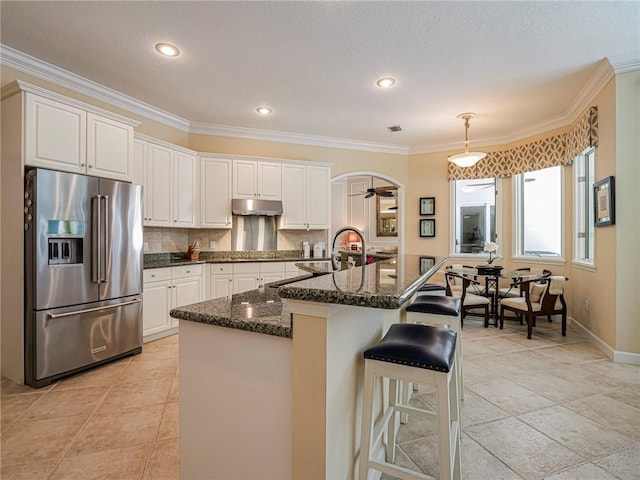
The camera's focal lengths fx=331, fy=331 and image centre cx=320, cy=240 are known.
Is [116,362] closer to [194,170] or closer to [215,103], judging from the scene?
[194,170]

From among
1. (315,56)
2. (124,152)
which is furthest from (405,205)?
(124,152)

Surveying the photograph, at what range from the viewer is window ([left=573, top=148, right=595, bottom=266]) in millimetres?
4129

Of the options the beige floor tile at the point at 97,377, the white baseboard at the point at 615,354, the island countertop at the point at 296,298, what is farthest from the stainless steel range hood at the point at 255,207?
the white baseboard at the point at 615,354

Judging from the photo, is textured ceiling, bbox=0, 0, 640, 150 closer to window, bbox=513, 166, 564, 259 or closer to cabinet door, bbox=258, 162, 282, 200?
cabinet door, bbox=258, 162, 282, 200

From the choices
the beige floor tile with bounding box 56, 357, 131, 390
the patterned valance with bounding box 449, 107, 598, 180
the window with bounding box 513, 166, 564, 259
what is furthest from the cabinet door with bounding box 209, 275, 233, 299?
the window with bounding box 513, 166, 564, 259

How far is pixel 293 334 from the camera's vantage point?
119cm

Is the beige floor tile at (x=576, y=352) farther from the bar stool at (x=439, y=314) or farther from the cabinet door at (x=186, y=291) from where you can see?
the cabinet door at (x=186, y=291)

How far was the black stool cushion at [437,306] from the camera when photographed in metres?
2.27

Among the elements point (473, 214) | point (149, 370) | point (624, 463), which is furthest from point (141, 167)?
point (473, 214)

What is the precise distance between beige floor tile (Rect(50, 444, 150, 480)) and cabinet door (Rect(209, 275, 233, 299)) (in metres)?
2.62

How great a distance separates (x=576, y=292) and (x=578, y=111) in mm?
2331

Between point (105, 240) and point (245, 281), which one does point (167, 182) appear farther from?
point (245, 281)

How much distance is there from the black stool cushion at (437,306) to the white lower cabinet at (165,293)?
288 cm

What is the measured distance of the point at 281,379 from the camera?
125 cm
